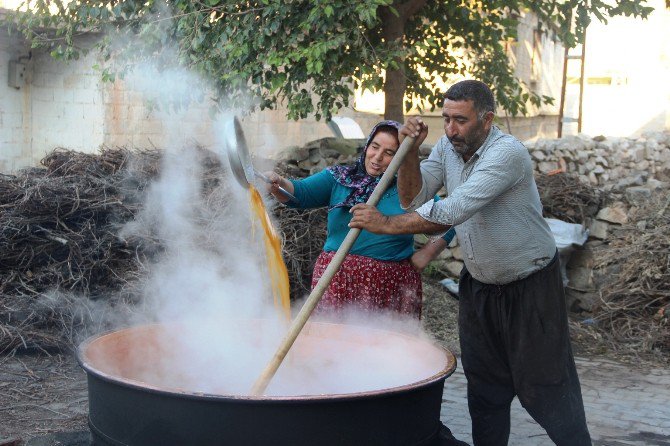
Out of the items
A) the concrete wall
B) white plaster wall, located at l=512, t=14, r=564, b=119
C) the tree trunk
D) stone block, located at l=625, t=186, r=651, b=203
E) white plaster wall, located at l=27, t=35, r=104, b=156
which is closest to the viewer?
the tree trunk

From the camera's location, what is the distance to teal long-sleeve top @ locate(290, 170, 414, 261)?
3.96 metres

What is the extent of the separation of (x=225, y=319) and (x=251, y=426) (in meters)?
1.15

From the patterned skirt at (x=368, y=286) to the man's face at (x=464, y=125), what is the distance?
3.02 feet

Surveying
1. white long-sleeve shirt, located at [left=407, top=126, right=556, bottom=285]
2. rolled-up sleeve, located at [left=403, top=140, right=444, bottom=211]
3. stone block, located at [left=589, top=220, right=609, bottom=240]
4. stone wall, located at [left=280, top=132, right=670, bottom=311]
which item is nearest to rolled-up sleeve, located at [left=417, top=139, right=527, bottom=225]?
white long-sleeve shirt, located at [left=407, top=126, right=556, bottom=285]

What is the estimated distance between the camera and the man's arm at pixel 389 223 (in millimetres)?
2998

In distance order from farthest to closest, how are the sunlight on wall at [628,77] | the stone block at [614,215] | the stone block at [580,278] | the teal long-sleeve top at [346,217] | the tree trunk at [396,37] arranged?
the sunlight on wall at [628,77] < the stone block at [614,215] < the stone block at [580,278] < the tree trunk at [396,37] < the teal long-sleeve top at [346,217]

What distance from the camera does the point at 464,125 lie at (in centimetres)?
314

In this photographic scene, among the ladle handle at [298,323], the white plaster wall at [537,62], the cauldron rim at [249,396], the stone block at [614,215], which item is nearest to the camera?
the cauldron rim at [249,396]

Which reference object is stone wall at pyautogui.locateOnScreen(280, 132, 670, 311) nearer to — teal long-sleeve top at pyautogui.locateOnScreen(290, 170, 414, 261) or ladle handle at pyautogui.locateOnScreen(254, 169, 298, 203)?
teal long-sleeve top at pyautogui.locateOnScreen(290, 170, 414, 261)

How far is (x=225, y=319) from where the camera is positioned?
144 inches

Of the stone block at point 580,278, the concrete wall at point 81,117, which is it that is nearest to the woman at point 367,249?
the stone block at point 580,278

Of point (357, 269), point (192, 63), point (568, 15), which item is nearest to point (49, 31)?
point (192, 63)

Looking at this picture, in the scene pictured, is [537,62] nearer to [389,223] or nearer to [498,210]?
[498,210]

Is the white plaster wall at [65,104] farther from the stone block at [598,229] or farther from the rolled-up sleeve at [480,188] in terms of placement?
the rolled-up sleeve at [480,188]
